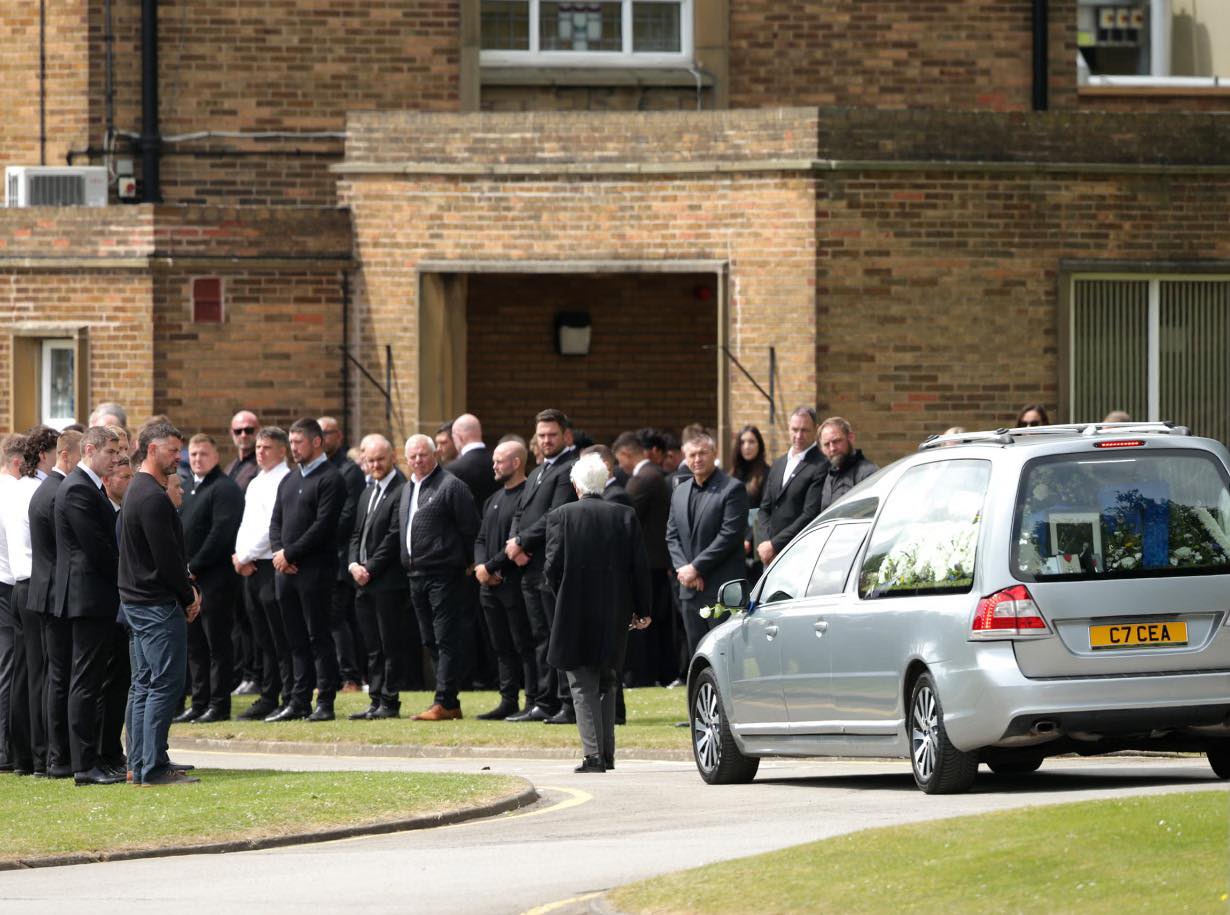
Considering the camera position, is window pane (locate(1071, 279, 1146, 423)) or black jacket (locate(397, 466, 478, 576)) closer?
black jacket (locate(397, 466, 478, 576))

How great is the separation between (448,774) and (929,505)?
3.45 m

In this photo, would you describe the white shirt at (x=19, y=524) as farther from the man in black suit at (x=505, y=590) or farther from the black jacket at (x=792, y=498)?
the black jacket at (x=792, y=498)

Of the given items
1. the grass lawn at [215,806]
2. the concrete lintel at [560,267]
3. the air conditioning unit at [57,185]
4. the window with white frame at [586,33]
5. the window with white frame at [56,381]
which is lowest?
the grass lawn at [215,806]

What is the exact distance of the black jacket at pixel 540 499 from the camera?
17.9 metres

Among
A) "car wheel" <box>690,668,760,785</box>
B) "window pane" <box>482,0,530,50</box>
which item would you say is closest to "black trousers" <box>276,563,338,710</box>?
"car wheel" <box>690,668,760,785</box>

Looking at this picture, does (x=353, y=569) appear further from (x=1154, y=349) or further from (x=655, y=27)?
(x=655, y=27)

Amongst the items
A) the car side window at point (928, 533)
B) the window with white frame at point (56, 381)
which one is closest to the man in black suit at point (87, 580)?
the car side window at point (928, 533)

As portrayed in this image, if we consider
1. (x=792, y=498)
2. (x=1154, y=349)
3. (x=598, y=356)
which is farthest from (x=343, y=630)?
(x=1154, y=349)

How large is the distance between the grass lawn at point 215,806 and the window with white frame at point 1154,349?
36.6 ft

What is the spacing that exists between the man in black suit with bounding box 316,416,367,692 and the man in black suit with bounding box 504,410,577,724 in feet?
5.47

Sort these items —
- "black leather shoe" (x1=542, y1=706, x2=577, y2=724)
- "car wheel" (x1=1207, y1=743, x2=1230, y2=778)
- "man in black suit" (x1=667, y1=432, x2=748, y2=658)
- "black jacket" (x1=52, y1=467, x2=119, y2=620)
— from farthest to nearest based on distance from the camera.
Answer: "man in black suit" (x1=667, y1=432, x2=748, y2=658) → "black leather shoe" (x1=542, y1=706, x2=577, y2=724) → "black jacket" (x1=52, y1=467, x2=119, y2=620) → "car wheel" (x1=1207, y1=743, x2=1230, y2=778)

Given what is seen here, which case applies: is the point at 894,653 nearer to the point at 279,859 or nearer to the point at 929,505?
the point at 929,505

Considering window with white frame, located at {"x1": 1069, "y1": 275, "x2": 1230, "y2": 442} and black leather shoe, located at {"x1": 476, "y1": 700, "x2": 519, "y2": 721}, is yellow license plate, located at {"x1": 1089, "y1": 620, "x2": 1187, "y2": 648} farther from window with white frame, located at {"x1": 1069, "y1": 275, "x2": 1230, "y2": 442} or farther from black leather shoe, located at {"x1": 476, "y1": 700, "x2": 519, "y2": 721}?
window with white frame, located at {"x1": 1069, "y1": 275, "x2": 1230, "y2": 442}

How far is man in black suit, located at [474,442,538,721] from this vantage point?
1831 cm
